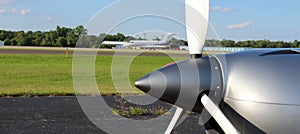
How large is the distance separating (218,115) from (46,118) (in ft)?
18.0

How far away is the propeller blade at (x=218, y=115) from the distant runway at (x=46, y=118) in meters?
3.53

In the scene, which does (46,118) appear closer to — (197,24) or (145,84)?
(145,84)

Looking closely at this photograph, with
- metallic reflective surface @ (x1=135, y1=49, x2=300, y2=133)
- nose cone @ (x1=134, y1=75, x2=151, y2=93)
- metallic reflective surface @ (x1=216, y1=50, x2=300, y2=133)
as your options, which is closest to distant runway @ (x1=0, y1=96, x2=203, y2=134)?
nose cone @ (x1=134, y1=75, x2=151, y2=93)

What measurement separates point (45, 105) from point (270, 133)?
25.1ft

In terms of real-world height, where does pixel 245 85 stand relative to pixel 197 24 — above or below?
below

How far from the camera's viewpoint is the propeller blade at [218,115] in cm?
443

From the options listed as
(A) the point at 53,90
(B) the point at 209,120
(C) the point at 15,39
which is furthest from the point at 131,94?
(C) the point at 15,39

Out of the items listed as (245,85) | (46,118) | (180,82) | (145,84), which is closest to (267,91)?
(245,85)

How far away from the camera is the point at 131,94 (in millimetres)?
13070

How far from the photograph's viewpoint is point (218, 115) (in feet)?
14.8

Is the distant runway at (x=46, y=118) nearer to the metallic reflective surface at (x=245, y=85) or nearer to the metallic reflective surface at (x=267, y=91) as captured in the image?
the metallic reflective surface at (x=245, y=85)

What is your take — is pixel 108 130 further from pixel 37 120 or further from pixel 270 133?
pixel 270 133

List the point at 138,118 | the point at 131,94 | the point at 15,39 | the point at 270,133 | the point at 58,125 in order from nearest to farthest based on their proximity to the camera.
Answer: the point at 270,133 < the point at 58,125 < the point at 138,118 < the point at 131,94 < the point at 15,39

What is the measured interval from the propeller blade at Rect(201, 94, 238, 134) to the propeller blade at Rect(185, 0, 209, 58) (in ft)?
2.89
